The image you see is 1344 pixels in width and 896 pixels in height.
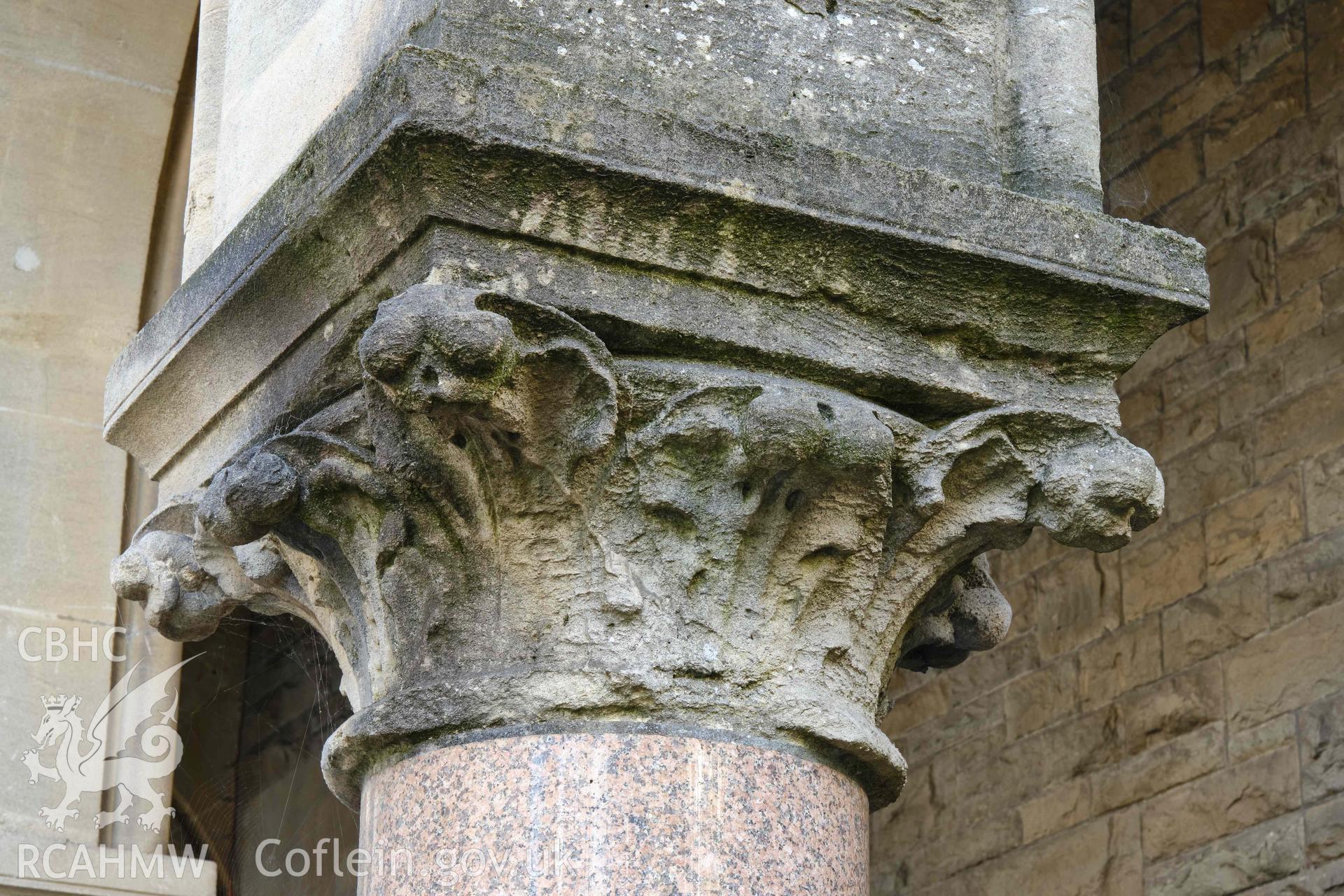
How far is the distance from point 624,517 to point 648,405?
0.14 m

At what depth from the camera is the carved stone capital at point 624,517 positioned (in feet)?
7.69

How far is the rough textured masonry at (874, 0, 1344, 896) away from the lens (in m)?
4.95

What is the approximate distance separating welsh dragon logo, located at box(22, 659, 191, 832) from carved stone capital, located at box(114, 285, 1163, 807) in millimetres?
1988

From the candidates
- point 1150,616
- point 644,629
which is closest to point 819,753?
point 644,629

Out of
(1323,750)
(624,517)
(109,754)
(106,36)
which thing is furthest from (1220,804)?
(106,36)

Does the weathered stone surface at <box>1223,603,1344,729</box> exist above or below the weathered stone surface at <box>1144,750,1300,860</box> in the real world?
above

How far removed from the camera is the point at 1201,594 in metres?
5.29

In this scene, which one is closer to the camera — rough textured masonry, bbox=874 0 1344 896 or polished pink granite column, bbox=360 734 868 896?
polished pink granite column, bbox=360 734 868 896

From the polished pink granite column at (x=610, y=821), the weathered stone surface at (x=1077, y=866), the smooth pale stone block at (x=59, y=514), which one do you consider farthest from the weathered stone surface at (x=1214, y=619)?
the polished pink granite column at (x=610, y=821)

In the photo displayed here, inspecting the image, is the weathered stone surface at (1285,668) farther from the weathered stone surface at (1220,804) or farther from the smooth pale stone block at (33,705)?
the smooth pale stone block at (33,705)

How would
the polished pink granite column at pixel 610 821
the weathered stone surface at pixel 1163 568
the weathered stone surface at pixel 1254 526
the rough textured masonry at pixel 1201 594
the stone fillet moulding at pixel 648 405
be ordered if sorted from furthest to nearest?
the weathered stone surface at pixel 1163 568
the weathered stone surface at pixel 1254 526
the rough textured masonry at pixel 1201 594
the stone fillet moulding at pixel 648 405
the polished pink granite column at pixel 610 821

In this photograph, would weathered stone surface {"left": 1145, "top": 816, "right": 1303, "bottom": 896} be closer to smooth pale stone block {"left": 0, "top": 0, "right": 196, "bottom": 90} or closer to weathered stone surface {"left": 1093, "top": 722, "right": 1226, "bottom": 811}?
weathered stone surface {"left": 1093, "top": 722, "right": 1226, "bottom": 811}

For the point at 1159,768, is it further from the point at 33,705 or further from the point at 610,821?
the point at 610,821

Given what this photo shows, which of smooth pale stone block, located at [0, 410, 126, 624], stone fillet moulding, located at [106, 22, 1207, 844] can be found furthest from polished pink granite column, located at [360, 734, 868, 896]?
smooth pale stone block, located at [0, 410, 126, 624]
